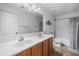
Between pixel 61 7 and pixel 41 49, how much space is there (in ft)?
2.36

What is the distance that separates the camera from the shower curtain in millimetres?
1048

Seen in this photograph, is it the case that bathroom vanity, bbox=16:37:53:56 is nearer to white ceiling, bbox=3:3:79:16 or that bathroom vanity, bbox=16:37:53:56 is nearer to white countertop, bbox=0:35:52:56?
white countertop, bbox=0:35:52:56

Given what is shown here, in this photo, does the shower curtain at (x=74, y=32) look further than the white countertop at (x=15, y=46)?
Yes

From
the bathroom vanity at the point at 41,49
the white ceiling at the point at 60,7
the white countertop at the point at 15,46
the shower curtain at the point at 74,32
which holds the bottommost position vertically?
the bathroom vanity at the point at 41,49

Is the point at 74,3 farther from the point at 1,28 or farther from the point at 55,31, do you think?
the point at 1,28

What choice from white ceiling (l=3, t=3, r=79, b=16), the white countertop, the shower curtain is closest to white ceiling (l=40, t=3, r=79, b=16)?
white ceiling (l=3, t=3, r=79, b=16)

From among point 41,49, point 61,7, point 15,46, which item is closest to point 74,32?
point 61,7

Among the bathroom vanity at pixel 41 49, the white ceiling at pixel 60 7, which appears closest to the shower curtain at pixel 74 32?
the white ceiling at pixel 60 7

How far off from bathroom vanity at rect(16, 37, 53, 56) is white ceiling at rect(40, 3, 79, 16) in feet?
1.42

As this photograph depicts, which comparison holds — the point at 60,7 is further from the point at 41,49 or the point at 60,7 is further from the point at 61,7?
the point at 41,49

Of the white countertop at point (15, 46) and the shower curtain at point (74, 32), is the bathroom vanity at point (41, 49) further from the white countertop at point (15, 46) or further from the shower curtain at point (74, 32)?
the shower curtain at point (74, 32)

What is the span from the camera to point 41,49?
127 centimetres

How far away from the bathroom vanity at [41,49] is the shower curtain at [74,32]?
1.03 feet

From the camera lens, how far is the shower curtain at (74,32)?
1.05 meters
